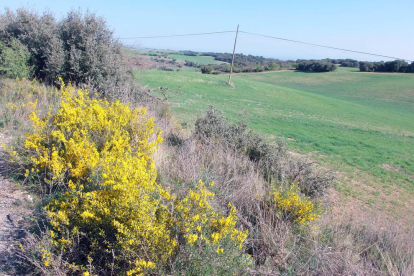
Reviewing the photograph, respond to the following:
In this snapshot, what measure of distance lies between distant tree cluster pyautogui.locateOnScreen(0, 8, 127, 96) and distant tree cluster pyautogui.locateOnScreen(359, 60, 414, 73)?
224 feet

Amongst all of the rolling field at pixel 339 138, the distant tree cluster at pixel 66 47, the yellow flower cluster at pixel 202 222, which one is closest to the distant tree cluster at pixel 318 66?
the rolling field at pixel 339 138

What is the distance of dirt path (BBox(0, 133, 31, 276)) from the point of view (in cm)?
229

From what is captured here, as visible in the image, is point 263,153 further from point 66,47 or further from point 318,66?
point 318,66

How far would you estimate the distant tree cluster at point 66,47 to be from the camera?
839cm

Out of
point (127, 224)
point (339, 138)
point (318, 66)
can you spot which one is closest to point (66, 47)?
point (127, 224)

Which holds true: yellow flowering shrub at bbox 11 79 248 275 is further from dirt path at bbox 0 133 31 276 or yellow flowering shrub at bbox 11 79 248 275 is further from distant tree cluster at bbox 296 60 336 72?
distant tree cluster at bbox 296 60 336 72

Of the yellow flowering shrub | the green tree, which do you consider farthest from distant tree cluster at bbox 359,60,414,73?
the yellow flowering shrub

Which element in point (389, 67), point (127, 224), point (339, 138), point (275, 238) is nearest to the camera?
point (127, 224)

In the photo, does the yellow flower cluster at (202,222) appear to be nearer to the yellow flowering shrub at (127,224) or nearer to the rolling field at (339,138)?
the yellow flowering shrub at (127,224)

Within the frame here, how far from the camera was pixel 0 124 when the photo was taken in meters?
5.00

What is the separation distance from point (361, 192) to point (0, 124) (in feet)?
31.5

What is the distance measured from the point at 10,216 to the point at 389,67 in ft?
248

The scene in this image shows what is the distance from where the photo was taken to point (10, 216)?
2.77 meters

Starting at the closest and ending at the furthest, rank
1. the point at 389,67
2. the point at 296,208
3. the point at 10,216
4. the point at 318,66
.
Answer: the point at 10,216 < the point at 296,208 < the point at 389,67 < the point at 318,66
